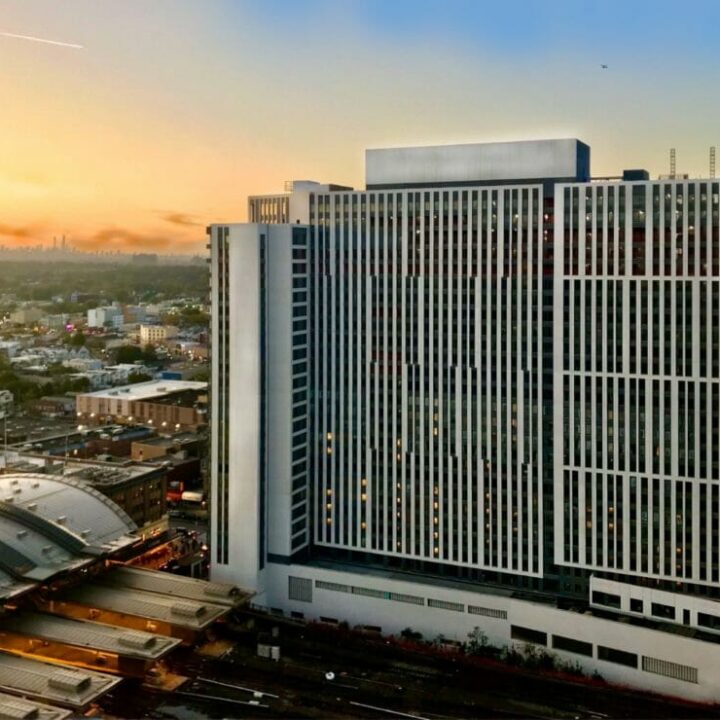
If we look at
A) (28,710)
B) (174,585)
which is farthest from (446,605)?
(28,710)

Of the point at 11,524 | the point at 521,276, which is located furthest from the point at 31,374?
the point at 521,276

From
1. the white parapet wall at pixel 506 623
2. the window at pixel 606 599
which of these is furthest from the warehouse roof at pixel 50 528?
the window at pixel 606 599

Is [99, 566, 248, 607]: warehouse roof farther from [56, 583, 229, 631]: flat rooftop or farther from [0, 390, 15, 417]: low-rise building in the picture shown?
[0, 390, 15, 417]: low-rise building

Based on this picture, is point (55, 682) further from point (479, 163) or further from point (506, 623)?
point (479, 163)

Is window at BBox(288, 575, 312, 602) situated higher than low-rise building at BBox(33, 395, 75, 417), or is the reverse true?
low-rise building at BBox(33, 395, 75, 417)

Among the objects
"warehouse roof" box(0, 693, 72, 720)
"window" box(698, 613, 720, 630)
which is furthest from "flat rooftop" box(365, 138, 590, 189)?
"warehouse roof" box(0, 693, 72, 720)
